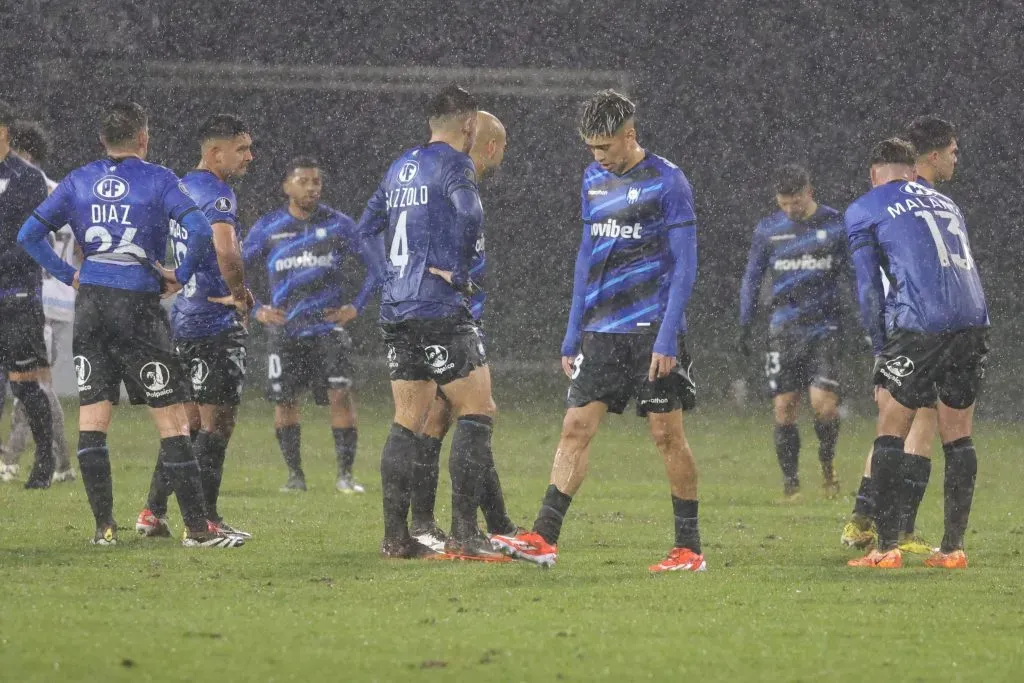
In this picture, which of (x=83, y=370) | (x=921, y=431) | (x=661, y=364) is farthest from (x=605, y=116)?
(x=83, y=370)

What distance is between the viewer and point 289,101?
2022 cm

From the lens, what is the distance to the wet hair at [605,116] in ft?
21.7

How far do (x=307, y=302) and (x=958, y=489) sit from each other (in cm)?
522

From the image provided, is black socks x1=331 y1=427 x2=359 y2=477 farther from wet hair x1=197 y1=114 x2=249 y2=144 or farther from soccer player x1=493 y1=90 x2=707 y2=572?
soccer player x1=493 y1=90 x2=707 y2=572

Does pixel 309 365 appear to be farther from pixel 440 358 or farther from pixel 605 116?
pixel 605 116

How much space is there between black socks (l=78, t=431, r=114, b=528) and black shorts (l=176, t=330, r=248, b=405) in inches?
32.4

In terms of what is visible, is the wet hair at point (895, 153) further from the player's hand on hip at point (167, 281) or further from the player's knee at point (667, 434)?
the player's hand on hip at point (167, 281)

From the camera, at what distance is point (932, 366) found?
6.91m

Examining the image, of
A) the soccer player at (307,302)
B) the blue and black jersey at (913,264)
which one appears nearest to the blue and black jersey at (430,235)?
the blue and black jersey at (913,264)

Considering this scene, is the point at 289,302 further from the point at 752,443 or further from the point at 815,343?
the point at 752,443

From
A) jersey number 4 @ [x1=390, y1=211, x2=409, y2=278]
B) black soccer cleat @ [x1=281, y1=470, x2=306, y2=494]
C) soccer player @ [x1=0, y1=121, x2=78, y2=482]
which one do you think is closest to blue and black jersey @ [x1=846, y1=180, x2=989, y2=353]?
jersey number 4 @ [x1=390, y1=211, x2=409, y2=278]

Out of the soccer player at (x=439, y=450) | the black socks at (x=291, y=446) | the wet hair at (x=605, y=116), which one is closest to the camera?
the wet hair at (x=605, y=116)

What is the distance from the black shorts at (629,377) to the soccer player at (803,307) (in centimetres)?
384

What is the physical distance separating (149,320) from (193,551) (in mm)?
1076
